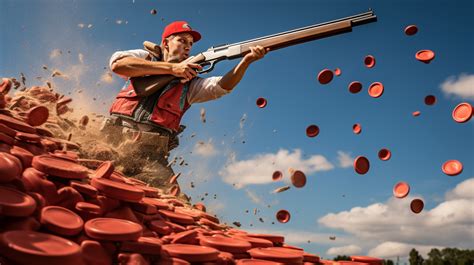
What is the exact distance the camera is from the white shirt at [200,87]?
613 centimetres

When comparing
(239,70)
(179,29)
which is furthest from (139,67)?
(239,70)

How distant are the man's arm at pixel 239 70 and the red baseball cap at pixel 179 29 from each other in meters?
0.93

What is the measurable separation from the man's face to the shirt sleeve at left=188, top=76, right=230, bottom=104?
17.0 inches

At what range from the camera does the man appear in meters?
5.88

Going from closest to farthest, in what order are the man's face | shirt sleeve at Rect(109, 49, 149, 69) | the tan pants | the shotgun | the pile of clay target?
the pile of clay target, the tan pants, shirt sleeve at Rect(109, 49, 149, 69), the man's face, the shotgun

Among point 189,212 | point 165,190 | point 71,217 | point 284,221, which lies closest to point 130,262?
point 71,217

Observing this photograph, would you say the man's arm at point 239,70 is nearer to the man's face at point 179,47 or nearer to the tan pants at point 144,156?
the man's face at point 179,47

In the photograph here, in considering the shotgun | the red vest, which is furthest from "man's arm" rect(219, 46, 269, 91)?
the red vest

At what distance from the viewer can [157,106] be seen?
19.6ft

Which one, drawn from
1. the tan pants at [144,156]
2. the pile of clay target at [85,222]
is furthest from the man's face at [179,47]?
the pile of clay target at [85,222]

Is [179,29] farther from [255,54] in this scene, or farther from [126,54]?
[255,54]

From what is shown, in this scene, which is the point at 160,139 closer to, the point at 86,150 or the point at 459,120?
the point at 86,150

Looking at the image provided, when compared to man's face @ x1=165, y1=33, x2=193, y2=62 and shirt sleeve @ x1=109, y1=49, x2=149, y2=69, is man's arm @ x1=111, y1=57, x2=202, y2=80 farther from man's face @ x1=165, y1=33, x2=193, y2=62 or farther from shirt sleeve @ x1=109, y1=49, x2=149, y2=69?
man's face @ x1=165, y1=33, x2=193, y2=62

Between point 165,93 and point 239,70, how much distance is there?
44.3 inches
